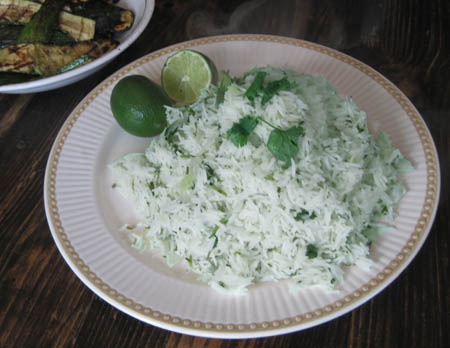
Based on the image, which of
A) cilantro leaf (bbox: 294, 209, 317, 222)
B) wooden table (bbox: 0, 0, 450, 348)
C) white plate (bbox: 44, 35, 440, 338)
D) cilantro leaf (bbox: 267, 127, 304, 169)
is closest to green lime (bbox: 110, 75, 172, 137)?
white plate (bbox: 44, 35, 440, 338)

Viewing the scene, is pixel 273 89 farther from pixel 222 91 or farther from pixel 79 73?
pixel 79 73

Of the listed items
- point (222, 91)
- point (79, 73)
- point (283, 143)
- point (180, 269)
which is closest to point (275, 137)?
point (283, 143)

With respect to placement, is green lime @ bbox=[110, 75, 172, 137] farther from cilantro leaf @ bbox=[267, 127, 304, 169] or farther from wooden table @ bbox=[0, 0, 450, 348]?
cilantro leaf @ bbox=[267, 127, 304, 169]

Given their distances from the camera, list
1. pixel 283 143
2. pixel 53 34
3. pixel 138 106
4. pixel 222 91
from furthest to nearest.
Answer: pixel 53 34
pixel 138 106
pixel 222 91
pixel 283 143

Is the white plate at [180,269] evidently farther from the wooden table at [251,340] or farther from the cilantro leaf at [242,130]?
the cilantro leaf at [242,130]

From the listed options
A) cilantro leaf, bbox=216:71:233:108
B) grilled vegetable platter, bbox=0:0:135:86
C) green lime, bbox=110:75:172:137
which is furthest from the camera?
grilled vegetable platter, bbox=0:0:135:86

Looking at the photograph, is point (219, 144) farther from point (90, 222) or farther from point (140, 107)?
point (90, 222)
